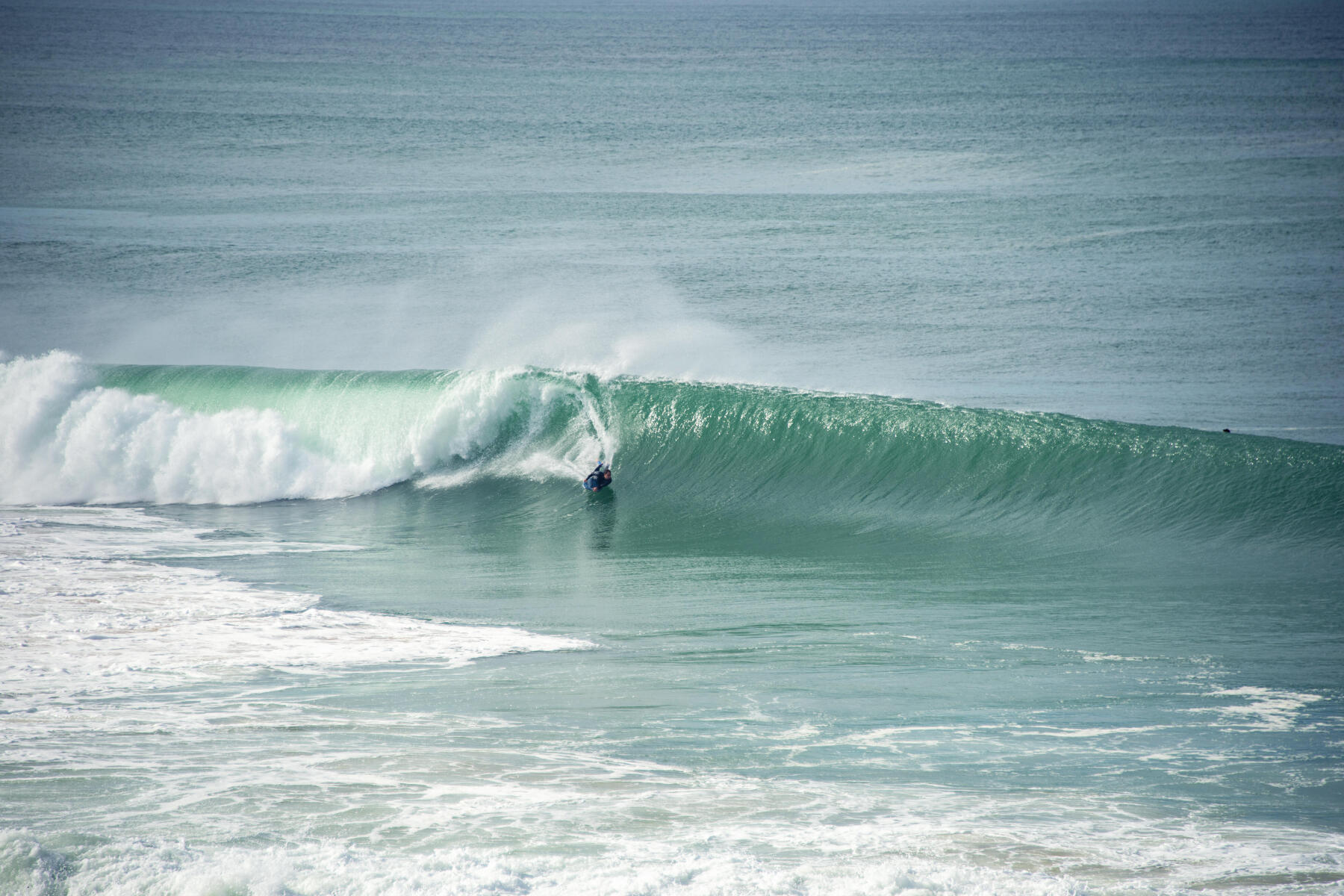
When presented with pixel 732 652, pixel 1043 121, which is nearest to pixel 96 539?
pixel 732 652

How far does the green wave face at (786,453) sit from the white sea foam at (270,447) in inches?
1.6

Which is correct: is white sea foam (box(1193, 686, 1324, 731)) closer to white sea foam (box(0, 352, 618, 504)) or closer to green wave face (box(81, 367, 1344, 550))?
green wave face (box(81, 367, 1344, 550))

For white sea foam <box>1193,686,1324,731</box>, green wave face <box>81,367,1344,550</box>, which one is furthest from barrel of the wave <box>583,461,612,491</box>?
white sea foam <box>1193,686,1324,731</box>

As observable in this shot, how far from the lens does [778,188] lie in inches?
1663

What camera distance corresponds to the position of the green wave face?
12273 mm

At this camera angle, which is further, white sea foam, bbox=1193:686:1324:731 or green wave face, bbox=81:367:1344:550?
green wave face, bbox=81:367:1344:550

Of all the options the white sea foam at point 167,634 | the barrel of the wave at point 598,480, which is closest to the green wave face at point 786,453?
the barrel of the wave at point 598,480

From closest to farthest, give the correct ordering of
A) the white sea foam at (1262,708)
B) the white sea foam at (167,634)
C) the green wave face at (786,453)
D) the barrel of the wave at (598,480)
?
the white sea foam at (1262,708) < the white sea foam at (167,634) < the green wave face at (786,453) < the barrel of the wave at (598,480)

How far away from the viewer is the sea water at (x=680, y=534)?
5.10m

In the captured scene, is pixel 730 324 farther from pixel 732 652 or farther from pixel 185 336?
pixel 732 652

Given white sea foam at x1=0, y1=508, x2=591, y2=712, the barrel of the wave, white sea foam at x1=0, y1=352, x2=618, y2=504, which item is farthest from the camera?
white sea foam at x1=0, y1=352, x2=618, y2=504

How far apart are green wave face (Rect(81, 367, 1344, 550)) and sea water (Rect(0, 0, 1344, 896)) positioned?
7 cm

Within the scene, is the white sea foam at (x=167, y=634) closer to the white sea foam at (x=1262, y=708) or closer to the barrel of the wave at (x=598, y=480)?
the white sea foam at (x=1262, y=708)

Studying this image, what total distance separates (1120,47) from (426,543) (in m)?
80.6
